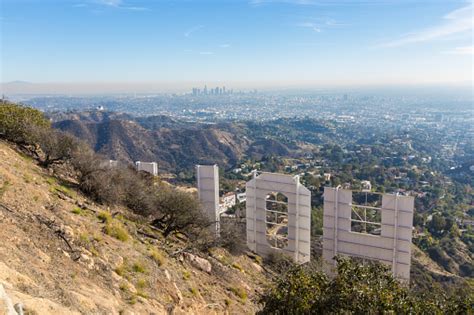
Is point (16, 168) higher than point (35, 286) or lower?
higher

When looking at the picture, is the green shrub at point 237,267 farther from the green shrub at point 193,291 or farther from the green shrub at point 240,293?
the green shrub at point 193,291

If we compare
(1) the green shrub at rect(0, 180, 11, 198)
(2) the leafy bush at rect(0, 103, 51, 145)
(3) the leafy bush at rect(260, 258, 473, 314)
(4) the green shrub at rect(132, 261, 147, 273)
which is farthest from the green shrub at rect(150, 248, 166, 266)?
(2) the leafy bush at rect(0, 103, 51, 145)

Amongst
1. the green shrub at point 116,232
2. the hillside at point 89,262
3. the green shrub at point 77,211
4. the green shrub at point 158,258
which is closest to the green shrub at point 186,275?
the hillside at point 89,262

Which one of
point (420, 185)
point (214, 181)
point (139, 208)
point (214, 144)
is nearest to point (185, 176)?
point (214, 144)

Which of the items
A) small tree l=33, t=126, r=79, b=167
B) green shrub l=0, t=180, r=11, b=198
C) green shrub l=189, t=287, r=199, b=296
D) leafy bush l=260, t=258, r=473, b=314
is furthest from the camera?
small tree l=33, t=126, r=79, b=167

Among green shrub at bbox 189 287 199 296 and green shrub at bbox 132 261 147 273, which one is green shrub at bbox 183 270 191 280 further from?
green shrub at bbox 132 261 147 273

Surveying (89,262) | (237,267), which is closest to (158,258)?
(89,262)

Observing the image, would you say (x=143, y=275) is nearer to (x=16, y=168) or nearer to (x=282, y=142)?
(x=16, y=168)
